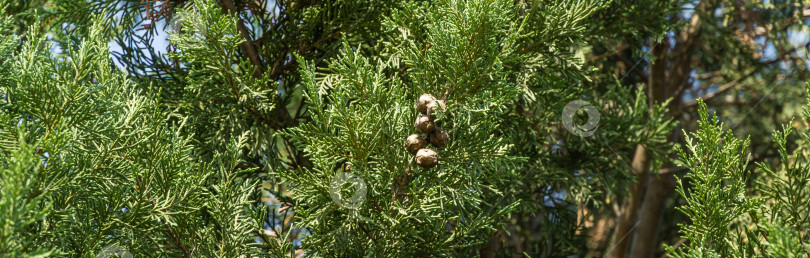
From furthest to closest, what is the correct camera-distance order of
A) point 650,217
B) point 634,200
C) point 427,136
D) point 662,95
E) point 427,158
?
point 650,217 → point 662,95 → point 634,200 → point 427,136 → point 427,158

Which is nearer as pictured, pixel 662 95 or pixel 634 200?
pixel 634 200

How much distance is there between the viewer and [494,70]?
9.48 ft

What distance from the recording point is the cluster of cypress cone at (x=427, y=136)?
2.75 metres

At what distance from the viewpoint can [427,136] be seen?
2.87 metres

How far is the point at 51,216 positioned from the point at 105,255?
0.27 m

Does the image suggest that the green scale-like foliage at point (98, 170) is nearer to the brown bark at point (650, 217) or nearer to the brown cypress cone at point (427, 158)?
the brown cypress cone at point (427, 158)

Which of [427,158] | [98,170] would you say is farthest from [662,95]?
[98,170]

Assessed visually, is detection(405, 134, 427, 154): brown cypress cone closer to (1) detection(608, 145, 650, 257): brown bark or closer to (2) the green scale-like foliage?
(2) the green scale-like foliage

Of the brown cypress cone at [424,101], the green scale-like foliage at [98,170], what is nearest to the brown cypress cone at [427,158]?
the brown cypress cone at [424,101]

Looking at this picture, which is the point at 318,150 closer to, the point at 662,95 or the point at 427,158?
the point at 427,158

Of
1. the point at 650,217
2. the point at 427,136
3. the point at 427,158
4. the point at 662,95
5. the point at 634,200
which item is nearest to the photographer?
the point at 427,158

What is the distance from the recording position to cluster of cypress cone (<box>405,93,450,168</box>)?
2751mm

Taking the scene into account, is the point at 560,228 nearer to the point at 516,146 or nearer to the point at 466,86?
the point at 516,146

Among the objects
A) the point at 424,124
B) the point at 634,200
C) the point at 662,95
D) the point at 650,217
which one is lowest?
the point at 650,217
